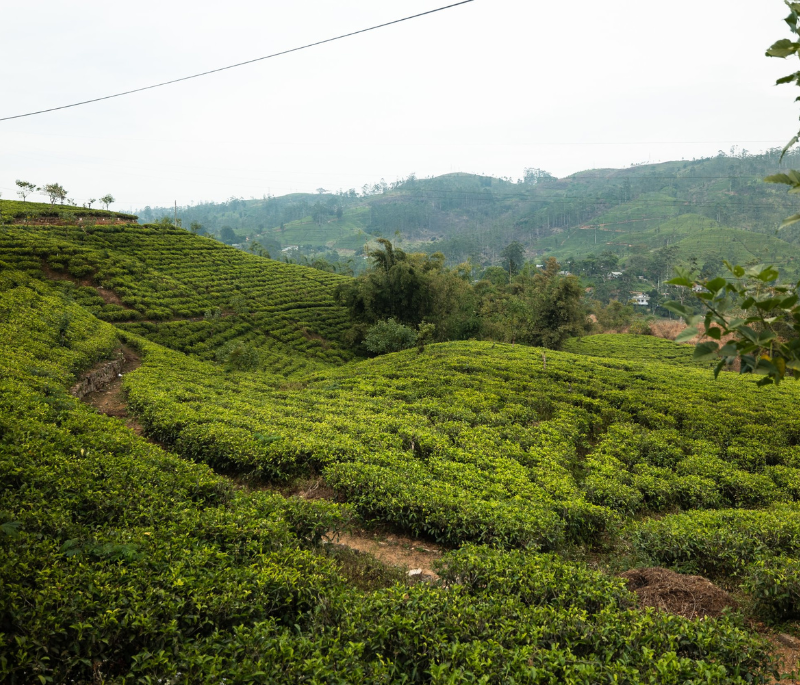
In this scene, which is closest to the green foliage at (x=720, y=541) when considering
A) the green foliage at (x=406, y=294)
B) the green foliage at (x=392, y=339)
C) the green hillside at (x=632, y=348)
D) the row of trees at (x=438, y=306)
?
the green foliage at (x=392, y=339)

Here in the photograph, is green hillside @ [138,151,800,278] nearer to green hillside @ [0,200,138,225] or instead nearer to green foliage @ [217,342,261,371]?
green hillside @ [0,200,138,225]

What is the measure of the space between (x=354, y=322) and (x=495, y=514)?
26927mm

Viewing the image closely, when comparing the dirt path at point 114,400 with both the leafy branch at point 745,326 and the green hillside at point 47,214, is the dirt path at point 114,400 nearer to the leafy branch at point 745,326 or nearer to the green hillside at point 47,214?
the leafy branch at point 745,326

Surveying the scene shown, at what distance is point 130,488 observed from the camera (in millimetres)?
5523

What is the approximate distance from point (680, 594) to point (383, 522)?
3959 mm

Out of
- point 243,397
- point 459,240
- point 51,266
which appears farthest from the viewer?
point 459,240

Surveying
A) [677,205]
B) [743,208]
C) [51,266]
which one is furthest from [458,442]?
[677,205]

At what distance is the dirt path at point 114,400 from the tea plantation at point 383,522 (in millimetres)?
529

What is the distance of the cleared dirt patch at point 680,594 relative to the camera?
179 inches

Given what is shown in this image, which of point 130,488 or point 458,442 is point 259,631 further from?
point 458,442

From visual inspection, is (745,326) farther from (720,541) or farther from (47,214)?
(47,214)

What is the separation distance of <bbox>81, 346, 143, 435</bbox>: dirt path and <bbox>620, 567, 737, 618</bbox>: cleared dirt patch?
994 cm

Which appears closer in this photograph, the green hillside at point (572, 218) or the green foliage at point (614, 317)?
the green foliage at point (614, 317)

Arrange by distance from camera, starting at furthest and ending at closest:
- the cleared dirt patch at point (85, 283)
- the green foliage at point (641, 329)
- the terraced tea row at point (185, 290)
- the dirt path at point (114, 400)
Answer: the green foliage at point (641, 329) < the cleared dirt patch at point (85, 283) < the terraced tea row at point (185, 290) < the dirt path at point (114, 400)
